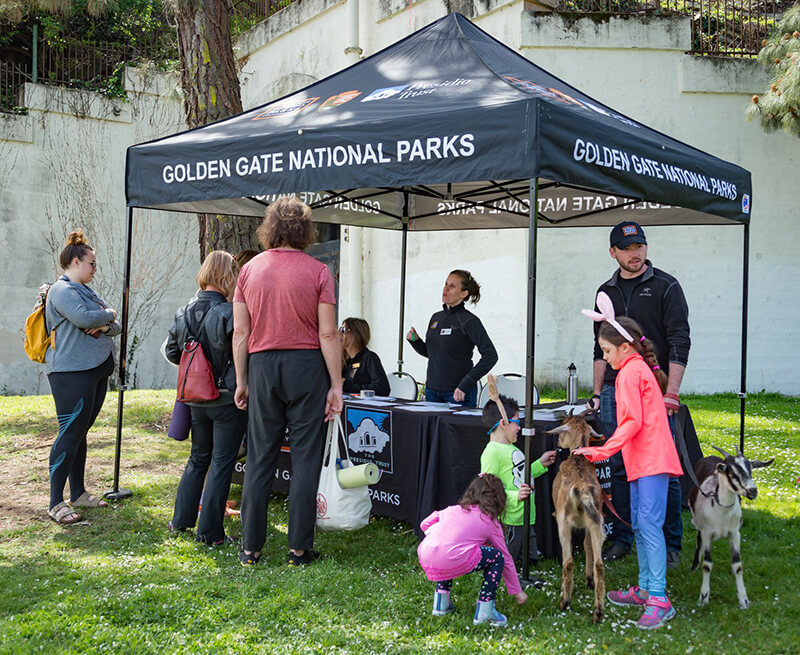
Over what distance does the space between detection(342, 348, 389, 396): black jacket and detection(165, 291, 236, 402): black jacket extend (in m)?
1.52

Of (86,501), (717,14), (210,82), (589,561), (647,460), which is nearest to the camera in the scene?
(647,460)

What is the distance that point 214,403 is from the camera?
458 centimetres

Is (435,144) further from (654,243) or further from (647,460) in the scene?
(654,243)

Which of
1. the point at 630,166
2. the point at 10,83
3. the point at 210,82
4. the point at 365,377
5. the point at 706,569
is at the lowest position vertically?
the point at 706,569

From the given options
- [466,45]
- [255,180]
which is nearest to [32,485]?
[255,180]

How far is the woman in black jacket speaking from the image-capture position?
4582mm

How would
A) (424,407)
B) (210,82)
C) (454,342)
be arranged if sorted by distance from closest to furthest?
(424,407) → (454,342) → (210,82)

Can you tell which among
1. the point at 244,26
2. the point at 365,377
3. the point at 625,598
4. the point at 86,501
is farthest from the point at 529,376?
the point at 244,26

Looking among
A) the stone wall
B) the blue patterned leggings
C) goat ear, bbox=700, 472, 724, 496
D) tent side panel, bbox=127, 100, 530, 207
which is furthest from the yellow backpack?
the stone wall

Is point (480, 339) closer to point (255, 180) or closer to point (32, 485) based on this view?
point (255, 180)

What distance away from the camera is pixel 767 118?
1030 centimetres

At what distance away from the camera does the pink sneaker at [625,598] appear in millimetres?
3680

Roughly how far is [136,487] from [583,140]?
4.35 m

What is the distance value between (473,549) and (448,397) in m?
2.68
